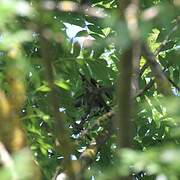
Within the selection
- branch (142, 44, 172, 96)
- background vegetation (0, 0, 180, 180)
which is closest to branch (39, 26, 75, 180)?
background vegetation (0, 0, 180, 180)

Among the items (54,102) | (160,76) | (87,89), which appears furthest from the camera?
(87,89)

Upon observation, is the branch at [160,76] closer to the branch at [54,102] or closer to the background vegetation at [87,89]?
the background vegetation at [87,89]

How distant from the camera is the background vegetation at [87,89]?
1.10 m

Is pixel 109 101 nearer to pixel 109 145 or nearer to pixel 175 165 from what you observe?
pixel 109 145

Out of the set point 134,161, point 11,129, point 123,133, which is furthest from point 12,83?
point 134,161

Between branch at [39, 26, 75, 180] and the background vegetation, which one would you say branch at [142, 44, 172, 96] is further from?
branch at [39, 26, 75, 180]

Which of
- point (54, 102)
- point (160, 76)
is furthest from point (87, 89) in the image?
point (54, 102)

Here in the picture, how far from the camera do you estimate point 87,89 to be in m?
2.76

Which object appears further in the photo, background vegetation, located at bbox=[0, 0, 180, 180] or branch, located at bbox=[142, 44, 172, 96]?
branch, located at bbox=[142, 44, 172, 96]

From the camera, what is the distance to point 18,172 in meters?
0.92

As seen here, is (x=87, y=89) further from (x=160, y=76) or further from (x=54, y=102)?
(x=54, y=102)

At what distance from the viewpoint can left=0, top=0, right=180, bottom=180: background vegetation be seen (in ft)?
3.60

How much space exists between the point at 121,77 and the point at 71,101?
4.57 ft

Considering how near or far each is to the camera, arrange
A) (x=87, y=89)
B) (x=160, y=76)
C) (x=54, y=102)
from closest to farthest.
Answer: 1. (x=54, y=102)
2. (x=160, y=76)
3. (x=87, y=89)
